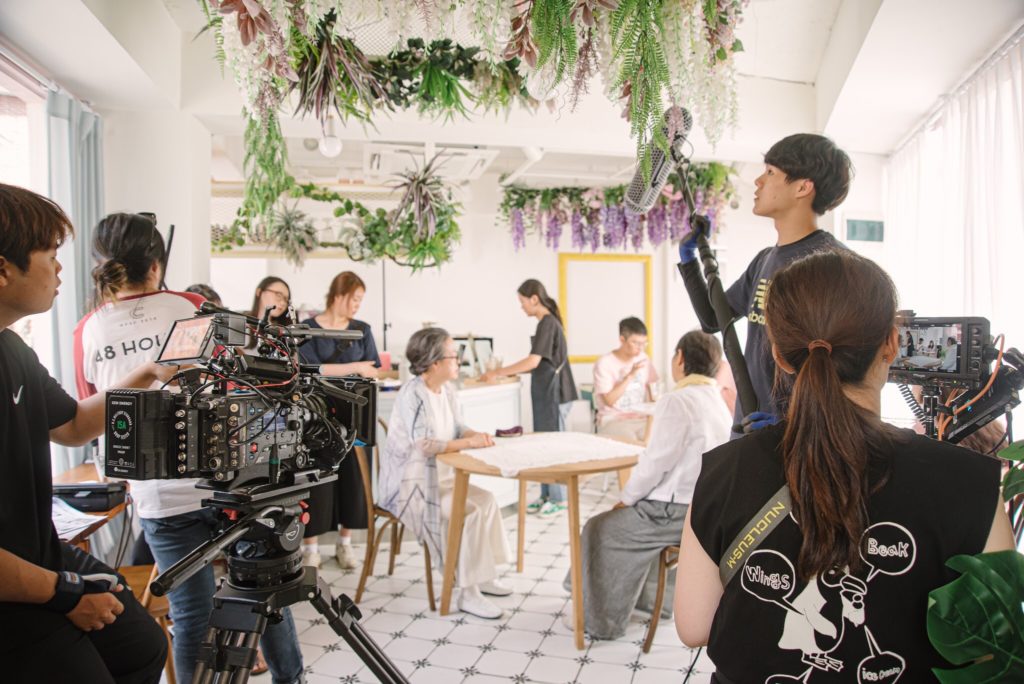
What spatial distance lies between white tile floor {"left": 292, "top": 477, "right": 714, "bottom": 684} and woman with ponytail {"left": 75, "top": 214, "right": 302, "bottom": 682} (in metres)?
0.78

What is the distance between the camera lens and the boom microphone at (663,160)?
1812 millimetres

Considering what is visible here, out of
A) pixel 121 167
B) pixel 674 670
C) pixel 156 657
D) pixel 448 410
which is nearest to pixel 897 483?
pixel 156 657

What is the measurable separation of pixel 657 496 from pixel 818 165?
139cm

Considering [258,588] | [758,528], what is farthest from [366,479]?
[758,528]

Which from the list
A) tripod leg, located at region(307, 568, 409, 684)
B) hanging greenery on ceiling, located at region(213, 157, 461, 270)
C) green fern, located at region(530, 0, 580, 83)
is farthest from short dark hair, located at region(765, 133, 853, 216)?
hanging greenery on ceiling, located at region(213, 157, 461, 270)

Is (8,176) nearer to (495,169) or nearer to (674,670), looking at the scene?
(674,670)

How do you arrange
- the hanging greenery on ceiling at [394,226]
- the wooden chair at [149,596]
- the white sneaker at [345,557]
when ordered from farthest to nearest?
the hanging greenery on ceiling at [394,226] → the white sneaker at [345,557] → the wooden chair at [149,596]

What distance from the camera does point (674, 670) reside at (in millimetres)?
2467

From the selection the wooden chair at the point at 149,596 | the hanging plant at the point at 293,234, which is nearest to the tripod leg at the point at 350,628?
the wooden chair at the point at 149,596

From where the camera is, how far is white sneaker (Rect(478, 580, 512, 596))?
3.16 metres

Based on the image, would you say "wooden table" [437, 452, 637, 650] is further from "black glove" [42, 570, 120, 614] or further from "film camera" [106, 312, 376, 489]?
"black glove" [42, 570, 120, 614]

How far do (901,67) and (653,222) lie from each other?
3.71 metres

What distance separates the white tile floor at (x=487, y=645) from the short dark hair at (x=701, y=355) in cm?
111

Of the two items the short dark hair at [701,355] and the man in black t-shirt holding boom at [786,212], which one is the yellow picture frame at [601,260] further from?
the man in black t-shirt holding boom at [786,212]
